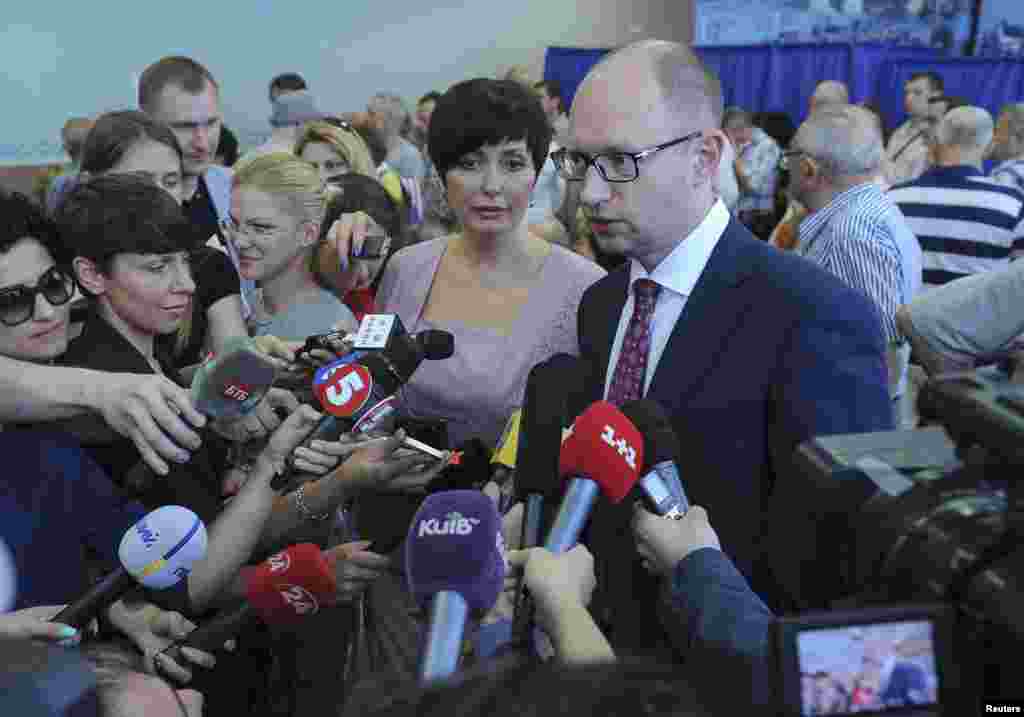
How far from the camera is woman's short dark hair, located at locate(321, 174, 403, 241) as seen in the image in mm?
2561

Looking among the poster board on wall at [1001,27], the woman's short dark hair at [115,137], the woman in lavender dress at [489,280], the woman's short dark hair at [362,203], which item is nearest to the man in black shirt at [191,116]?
the woman's short dark hair at [115,137]

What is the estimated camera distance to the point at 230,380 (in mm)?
1529

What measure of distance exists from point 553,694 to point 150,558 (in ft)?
3.10

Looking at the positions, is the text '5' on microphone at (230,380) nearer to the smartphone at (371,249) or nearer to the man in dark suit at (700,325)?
the man in dark suit at (700,325)

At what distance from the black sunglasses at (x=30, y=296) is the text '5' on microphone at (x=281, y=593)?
0.55 metres

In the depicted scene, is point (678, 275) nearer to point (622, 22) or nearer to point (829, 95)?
point (829, 95)

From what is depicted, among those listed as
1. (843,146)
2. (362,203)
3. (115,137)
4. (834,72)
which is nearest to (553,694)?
(362,203)

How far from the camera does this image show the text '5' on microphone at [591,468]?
1202 mm

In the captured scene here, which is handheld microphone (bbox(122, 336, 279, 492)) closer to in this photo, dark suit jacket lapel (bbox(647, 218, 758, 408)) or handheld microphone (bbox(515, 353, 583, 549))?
handheld microphone (bbox(515, 353, 583, 549))

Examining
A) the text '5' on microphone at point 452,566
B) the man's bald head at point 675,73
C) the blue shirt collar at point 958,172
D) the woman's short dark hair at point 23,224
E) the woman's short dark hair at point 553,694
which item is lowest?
the blue shirt collar at point 958,172

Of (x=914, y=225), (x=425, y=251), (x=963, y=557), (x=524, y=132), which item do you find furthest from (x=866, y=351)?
(x=914, y=225)

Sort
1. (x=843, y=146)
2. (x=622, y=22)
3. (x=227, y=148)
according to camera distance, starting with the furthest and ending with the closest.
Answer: (x=622, y=22) → (x=227, y=148) → (x=843, y=146)

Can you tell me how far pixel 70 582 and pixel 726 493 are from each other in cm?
99

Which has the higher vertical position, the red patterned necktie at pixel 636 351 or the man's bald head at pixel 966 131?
the red patterned necktie at pixel 636 351
